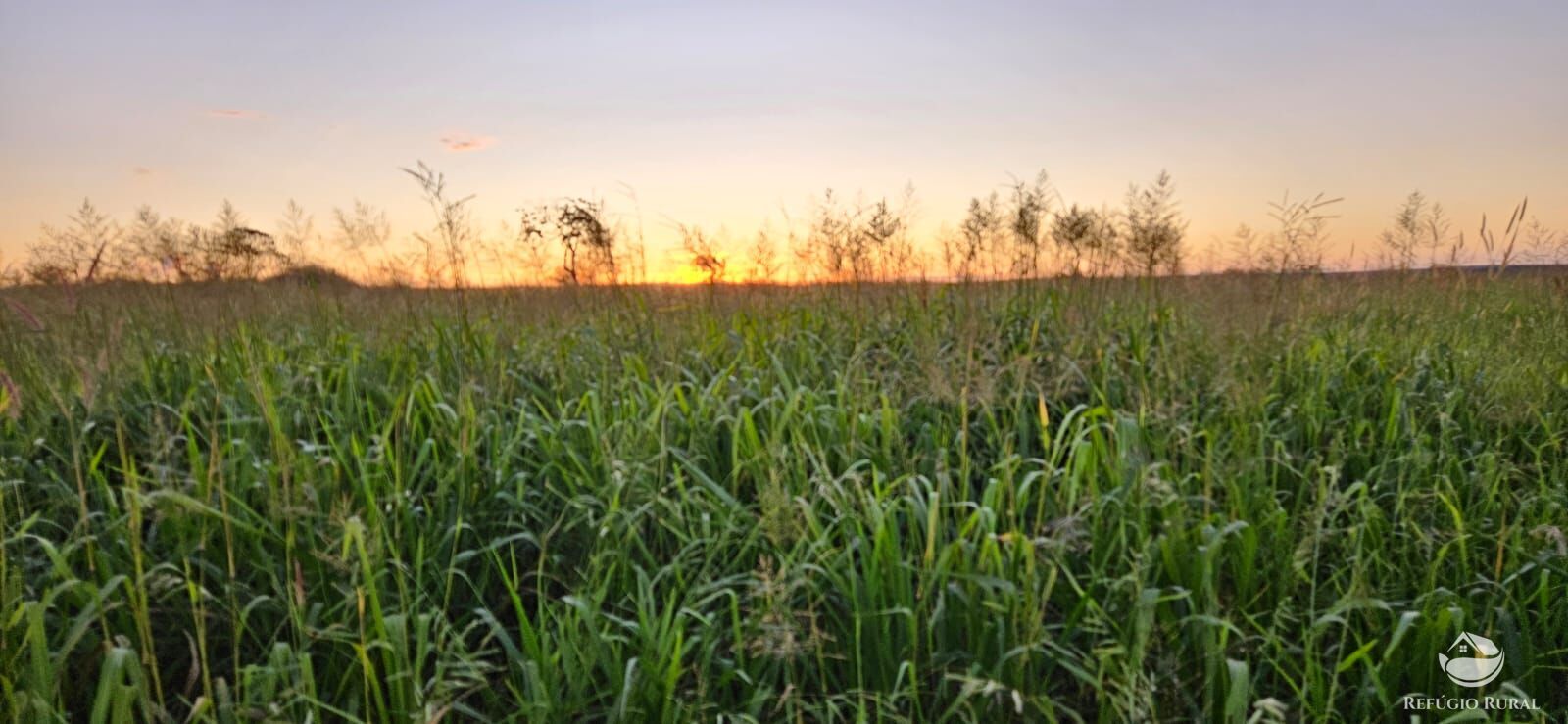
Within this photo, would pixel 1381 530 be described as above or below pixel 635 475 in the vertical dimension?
below

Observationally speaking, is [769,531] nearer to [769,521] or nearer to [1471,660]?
[769,521]

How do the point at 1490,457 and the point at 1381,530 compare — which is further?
the point at 1490,457

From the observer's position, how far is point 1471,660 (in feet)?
6.86

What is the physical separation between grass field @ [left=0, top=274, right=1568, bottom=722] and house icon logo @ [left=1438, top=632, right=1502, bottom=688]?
0.03m

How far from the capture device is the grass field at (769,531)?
6.39 ft

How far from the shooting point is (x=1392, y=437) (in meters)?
3.09

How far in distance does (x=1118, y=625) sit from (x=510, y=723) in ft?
4.69

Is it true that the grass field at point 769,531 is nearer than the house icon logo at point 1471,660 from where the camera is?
Yes

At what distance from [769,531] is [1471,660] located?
1739mm

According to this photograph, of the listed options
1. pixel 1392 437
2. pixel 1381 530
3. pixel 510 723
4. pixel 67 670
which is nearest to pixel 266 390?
pixel 67 670

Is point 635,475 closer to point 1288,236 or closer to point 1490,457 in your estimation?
point 1490,457

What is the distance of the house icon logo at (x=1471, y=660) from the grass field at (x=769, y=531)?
29mm

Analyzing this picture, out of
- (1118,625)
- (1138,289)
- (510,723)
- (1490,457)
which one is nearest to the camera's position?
(510,723)

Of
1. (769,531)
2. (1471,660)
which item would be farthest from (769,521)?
(1471,660)
